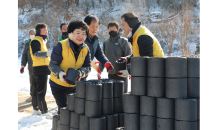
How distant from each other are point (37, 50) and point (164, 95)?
11.0 feet

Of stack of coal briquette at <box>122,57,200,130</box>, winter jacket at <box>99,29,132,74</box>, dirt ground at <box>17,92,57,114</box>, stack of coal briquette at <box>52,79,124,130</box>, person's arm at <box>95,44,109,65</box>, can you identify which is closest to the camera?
stack of coal briquette at <box>122,57,200,130</box>

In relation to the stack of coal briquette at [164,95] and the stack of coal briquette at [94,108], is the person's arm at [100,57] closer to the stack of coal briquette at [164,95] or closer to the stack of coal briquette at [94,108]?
the stack of coal briquette at [94,108]

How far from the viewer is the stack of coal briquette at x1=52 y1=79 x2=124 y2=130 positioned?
269cm

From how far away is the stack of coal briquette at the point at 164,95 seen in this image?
2.26 m

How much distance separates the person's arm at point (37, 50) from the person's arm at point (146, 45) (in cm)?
Answer: 240

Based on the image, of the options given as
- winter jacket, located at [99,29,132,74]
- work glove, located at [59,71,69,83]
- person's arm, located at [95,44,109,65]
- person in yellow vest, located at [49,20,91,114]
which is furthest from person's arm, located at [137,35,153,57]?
winter jacket, located at [99,29,132,74]

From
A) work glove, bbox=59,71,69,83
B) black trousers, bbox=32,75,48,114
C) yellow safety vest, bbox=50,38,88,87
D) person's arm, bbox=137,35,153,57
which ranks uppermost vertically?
person's arm, bbox=137,35,153,57

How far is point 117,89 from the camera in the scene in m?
3.08

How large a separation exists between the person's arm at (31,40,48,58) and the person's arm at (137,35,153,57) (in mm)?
2404

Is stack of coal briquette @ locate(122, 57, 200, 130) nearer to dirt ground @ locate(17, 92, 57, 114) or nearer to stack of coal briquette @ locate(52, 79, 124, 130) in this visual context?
stack of coal briquette @ locate(52, 79, 124, 130)

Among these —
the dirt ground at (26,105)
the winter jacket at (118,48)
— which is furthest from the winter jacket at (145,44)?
the dirt ground at (26,105)

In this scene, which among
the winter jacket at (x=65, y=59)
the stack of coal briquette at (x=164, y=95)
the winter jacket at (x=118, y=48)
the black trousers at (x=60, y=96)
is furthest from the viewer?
the winter jacket at (x=118, y=48)

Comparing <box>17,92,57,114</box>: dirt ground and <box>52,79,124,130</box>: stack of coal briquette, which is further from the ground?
<box>52,79,124,130</box>: stack of coal briquette
